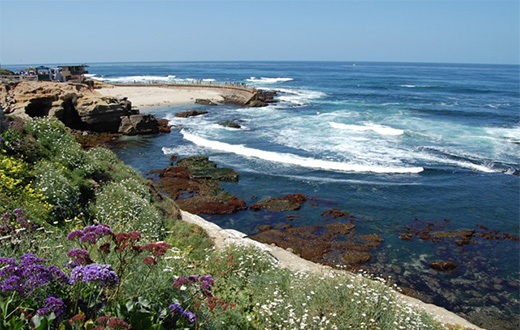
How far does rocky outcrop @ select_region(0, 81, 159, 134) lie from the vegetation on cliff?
2008cm

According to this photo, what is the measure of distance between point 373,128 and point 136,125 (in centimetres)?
2382

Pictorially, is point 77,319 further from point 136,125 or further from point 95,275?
point 136,125

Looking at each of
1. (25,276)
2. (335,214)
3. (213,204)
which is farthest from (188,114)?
(25,276)

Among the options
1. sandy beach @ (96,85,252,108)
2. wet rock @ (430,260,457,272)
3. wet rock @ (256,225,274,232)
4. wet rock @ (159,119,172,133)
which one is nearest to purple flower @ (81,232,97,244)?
wet rock @ (256,225,274,232)

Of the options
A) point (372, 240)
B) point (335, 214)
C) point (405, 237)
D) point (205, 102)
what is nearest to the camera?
point (372, 240)

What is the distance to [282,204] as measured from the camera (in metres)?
18.3

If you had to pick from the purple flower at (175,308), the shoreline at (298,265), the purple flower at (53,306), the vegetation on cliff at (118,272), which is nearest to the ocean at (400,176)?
the shoreline at (298,265)

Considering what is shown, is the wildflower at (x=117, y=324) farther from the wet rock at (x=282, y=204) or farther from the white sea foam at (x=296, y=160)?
the white sea foam at (x=296, y=160)

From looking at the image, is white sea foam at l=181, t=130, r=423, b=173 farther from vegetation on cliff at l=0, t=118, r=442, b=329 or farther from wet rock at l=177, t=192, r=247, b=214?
vegetation on cliff at l=0, t=118, r=442, b=329

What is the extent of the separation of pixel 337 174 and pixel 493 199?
339 inches

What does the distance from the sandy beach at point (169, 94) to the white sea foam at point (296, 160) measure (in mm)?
23985

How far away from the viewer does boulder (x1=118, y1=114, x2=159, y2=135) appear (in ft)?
111

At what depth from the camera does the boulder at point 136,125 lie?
111 feet

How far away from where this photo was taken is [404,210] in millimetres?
17859
